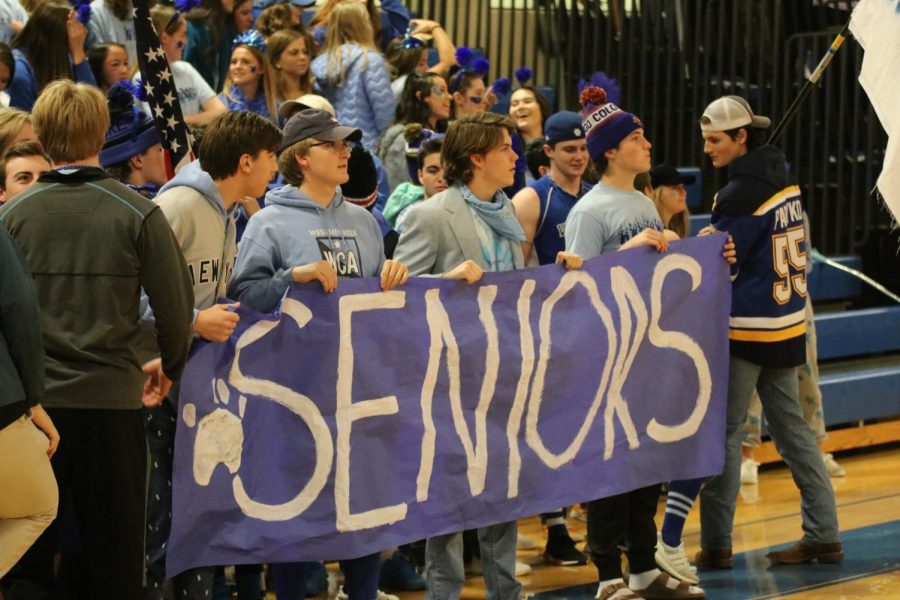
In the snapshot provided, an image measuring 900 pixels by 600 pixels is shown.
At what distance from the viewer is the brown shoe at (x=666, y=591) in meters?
5.19

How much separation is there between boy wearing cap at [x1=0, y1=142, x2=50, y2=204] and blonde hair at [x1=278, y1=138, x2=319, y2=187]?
730 millimetres

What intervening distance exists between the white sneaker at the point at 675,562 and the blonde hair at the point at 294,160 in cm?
207

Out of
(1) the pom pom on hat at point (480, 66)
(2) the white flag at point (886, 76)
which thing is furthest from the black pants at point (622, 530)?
(1) the pom pom on hat at point (480, 66)

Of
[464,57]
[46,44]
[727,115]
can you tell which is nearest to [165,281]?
[727,115]

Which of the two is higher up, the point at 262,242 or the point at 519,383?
the point at 262,242

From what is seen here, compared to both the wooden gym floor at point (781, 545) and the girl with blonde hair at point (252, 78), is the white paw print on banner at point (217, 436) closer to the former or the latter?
the wooden gym floor at point (781, 545)

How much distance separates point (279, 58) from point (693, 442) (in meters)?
3.46

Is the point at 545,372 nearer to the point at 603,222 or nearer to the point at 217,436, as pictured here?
the point at 603,222

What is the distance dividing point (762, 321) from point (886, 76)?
1.75 m

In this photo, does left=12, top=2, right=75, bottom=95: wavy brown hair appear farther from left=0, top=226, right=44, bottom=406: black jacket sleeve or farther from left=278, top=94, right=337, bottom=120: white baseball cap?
left=0, top=226, right=44, bottom=406: black jacket sleeve

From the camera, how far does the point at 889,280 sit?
9.30m

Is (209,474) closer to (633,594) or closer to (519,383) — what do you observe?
(519,383)

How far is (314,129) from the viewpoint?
4391 millimetres

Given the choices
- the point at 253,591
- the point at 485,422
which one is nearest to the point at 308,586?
the point at 253,591
